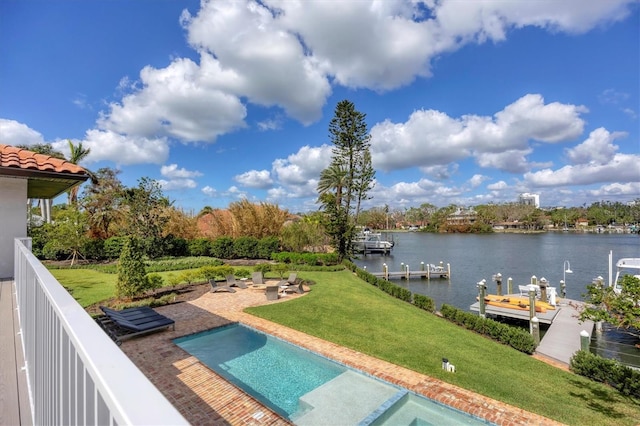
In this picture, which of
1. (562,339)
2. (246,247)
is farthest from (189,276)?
(562,339)

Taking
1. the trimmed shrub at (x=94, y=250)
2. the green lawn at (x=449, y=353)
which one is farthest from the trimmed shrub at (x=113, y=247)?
the green lawn at (x=449, y=353)

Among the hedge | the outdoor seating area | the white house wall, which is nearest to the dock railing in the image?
the white house wall

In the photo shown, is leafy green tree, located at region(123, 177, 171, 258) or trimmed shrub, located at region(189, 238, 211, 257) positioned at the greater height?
leafy green tree, located at region(123, 177, 171, 258)

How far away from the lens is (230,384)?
5.37 metres

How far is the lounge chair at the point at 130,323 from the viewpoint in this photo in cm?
698

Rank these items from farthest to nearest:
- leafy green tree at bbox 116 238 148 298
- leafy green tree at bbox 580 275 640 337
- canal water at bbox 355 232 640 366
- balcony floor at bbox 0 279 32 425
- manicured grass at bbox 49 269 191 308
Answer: canal water at bbox 355 232 640 366 → manicured grass at bbox 49 269 191 308 → leafy green tree at bbox 116 238 148 298 → leafy green tree at bbox 580 275 640 337 → balcony floor at bbox 0 279 32 425

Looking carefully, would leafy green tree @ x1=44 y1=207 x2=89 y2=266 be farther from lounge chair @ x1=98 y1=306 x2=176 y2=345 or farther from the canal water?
the canal water

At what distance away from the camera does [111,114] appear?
18656mm

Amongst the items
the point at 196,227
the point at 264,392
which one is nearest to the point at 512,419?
the point at 264,392

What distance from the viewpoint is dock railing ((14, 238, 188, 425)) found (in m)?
0.62

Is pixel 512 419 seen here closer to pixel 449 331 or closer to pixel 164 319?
pixel 449 331

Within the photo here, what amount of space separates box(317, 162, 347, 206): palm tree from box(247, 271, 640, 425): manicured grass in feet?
49.1

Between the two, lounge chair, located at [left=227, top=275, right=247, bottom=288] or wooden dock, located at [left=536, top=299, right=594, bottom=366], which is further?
lounge chair, located at [left=227, top=275, right=247, bottom=288]

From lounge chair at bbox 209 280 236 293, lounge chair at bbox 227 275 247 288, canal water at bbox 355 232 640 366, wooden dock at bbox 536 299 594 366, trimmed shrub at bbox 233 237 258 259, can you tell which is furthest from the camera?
trimmed shrub at bbox 233 237 258 259
